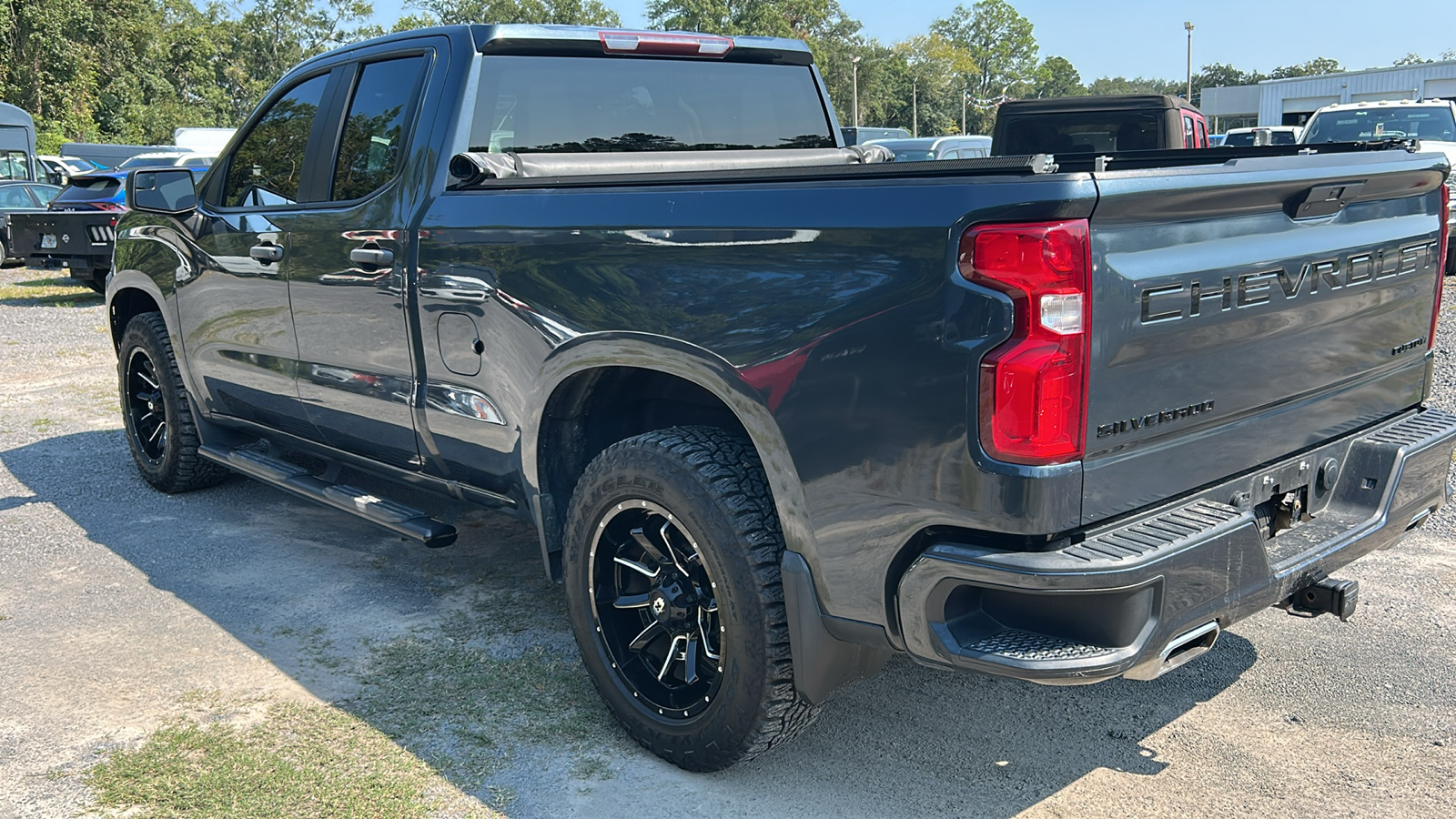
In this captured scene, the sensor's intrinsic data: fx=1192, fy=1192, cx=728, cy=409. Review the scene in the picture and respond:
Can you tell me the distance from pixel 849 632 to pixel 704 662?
1.85ft

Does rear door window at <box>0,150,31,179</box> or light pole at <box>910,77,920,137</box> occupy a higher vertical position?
light pole at <box>910,77,920,137</box>

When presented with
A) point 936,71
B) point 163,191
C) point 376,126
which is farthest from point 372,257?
point 936,71

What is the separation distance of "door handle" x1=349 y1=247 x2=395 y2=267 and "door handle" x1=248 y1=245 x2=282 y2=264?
0.59 m

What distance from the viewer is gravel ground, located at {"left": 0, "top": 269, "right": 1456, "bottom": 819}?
305 centimetres

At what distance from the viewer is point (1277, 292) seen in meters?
2.72

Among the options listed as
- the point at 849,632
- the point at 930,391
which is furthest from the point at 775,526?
the point at 930,391

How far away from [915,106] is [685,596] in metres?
98.3

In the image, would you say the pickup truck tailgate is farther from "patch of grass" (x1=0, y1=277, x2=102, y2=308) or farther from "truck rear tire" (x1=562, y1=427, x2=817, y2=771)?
"patch of grass" (x1=0, y1=277, x2=102, y2=308)

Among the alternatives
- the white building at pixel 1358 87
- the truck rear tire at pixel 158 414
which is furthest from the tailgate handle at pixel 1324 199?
the white building at pixel 1358 87

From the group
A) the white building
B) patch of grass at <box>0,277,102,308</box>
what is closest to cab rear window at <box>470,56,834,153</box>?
patch of grass at <box>0,277,102,308</box>

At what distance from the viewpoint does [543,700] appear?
3.58 m

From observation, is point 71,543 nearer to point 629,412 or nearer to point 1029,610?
point 629,412

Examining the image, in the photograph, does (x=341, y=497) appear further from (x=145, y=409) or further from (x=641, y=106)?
(x=145, y=409)

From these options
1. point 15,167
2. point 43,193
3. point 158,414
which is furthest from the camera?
point 15,167
